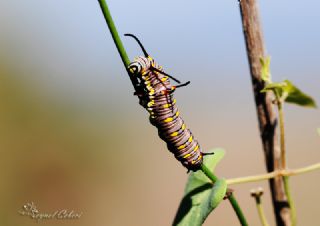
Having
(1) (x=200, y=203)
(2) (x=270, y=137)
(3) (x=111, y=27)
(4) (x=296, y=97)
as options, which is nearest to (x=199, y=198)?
(1) (x=200, y=203)

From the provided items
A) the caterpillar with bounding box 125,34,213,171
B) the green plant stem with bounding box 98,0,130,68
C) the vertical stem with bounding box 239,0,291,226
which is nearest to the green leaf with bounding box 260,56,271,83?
the vertical stem with bounding box 239,0,291,226

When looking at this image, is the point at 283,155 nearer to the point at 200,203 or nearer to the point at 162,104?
the point at 200,203

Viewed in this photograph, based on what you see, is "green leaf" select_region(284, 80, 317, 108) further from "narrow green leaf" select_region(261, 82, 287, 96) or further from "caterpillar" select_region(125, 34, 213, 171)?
"caterpillar" select_region(125, 34, 213, 171)

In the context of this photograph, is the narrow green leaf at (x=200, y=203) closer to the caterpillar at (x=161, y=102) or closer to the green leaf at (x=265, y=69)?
the caterpillar at (x=161, y=102)

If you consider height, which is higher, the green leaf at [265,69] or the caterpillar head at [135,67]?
the caterpillar head at [135,67]

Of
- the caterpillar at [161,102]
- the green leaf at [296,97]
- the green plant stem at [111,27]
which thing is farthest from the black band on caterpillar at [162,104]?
the green leaf at [296,97]
